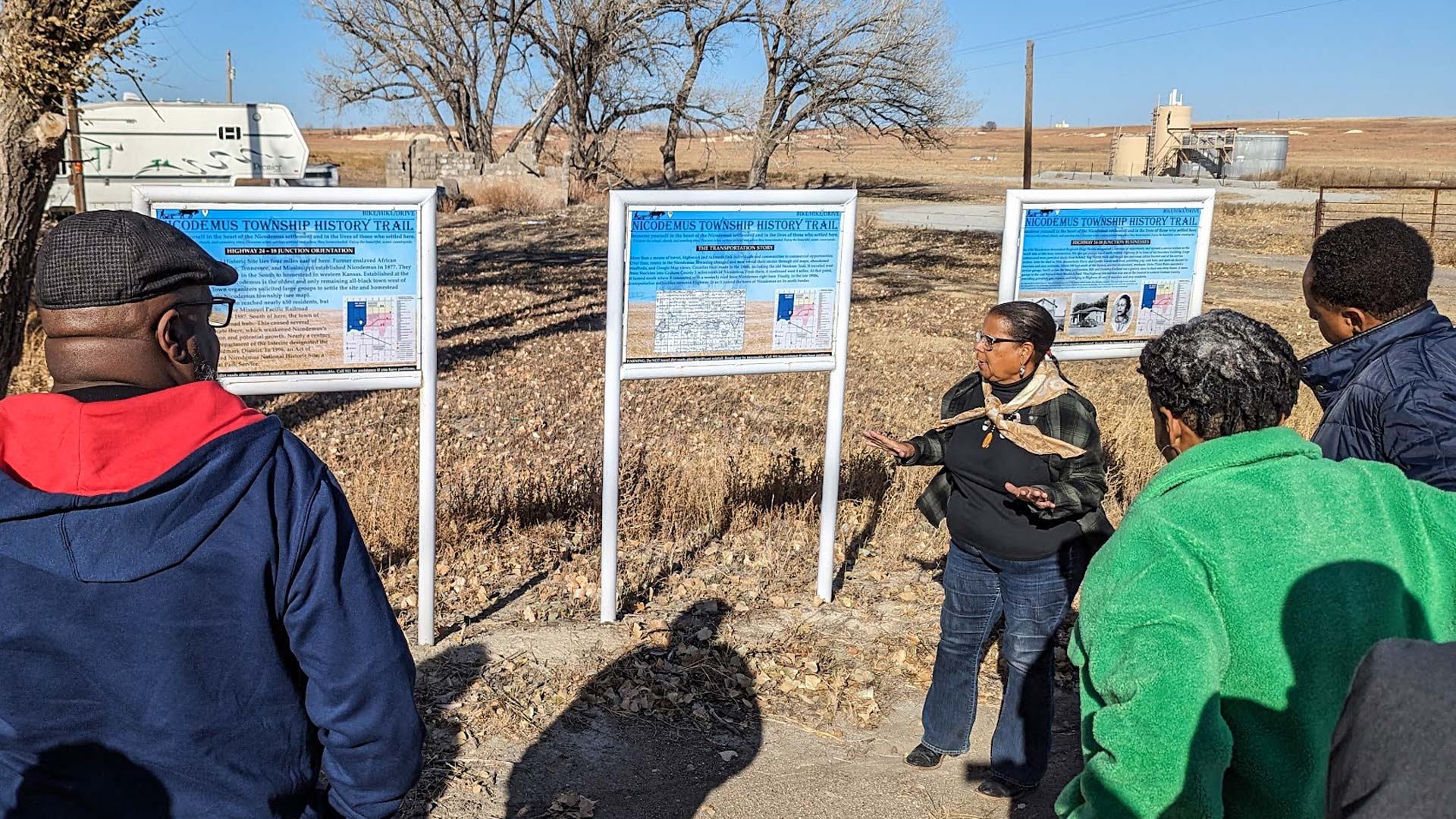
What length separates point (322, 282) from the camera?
15.4 feet

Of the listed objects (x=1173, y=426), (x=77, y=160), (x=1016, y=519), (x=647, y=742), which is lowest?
(x=647, y=742)

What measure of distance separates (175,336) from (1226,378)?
1.75 metres

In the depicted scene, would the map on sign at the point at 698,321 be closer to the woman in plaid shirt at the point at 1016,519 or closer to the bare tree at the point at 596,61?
the woman in plaid shirt at the point at 1016,519

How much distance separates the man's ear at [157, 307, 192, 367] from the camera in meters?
1.84

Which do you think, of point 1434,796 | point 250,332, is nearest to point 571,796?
point 250,332

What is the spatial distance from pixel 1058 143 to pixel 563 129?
9535 cm

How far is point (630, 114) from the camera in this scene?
135ft

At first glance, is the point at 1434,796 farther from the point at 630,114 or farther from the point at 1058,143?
the point at 1058,143

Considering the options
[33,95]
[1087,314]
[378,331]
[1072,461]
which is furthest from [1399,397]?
[33,95]

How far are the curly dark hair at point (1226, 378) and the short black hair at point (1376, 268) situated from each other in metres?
1.36

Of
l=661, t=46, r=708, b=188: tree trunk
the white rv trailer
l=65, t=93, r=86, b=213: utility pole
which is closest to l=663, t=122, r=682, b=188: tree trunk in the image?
l=661, t=46, r=708, b=188: tree trunk

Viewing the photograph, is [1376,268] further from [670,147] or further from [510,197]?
[670,147]

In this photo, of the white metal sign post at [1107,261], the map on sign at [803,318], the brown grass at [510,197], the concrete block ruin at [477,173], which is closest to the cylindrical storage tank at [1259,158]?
the concrete block ruin at [477,173]

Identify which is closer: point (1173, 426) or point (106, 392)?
point (106, 392)
